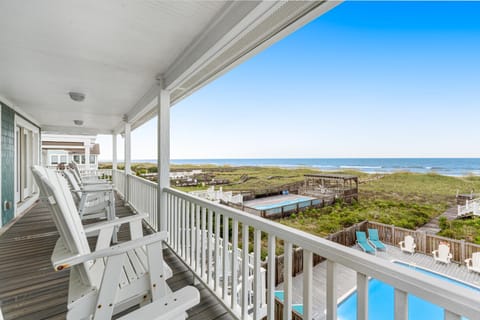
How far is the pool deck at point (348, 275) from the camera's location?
2.16 ft

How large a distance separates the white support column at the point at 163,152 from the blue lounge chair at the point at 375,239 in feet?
8.82

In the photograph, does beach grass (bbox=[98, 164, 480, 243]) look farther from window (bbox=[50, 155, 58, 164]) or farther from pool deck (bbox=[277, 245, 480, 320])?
window (bbox=[50, 155, 58, 164])

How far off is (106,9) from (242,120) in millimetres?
2161

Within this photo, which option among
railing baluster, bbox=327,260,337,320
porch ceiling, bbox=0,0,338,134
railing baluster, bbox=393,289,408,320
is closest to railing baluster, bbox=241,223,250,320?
railing baluster, bbox=327,260,337,320

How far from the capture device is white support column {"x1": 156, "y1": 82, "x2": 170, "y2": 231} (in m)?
3.07

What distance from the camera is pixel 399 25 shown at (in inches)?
40.3

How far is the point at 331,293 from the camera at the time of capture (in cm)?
97

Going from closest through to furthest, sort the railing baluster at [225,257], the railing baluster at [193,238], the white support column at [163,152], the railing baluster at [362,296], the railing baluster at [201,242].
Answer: the railing baluster at [362,296], the railing baluster at [225,257], the railing baluster at [201,242], the railing baluster at [193,238], the white support column at [163,152]

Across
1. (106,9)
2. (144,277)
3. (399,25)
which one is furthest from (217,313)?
(106,9)

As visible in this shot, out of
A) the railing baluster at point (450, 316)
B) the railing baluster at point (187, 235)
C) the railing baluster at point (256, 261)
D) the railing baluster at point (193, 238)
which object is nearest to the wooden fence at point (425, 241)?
the railing baluster at point (450, 316)

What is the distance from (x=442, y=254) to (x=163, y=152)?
9.75 ft

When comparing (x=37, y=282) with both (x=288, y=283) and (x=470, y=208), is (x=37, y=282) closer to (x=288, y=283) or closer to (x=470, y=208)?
(x=288, y=283)

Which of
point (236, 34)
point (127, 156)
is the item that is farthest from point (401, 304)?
point (127, 156)

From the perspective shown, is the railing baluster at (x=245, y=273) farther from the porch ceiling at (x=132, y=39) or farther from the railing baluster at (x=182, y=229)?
the porch ceiling at (x=132, y=39)
